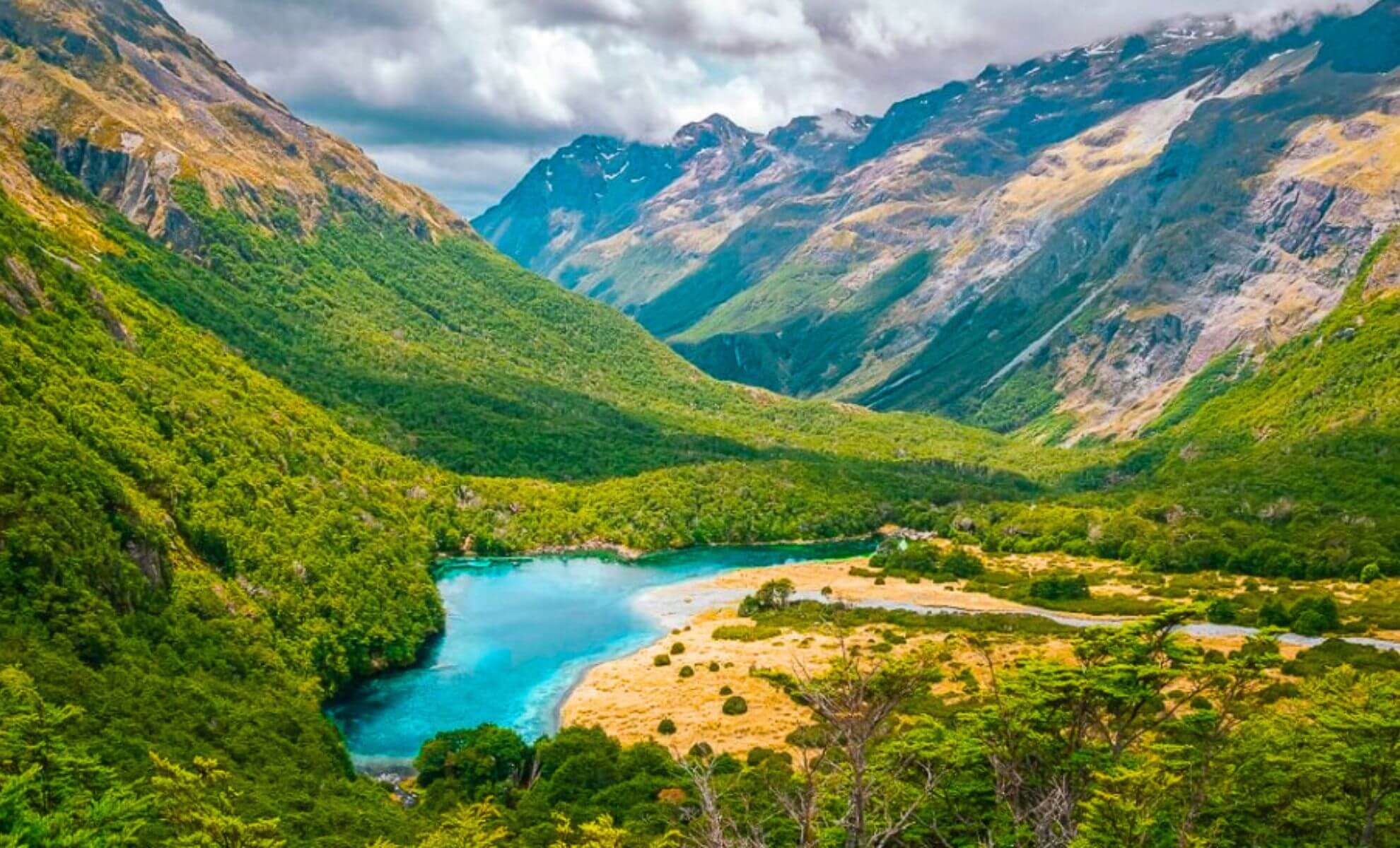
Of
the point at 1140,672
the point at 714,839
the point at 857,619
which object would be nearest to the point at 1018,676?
the point at 1140,672

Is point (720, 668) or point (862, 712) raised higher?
point (862, 712)

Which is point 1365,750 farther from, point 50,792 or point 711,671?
point 711,671

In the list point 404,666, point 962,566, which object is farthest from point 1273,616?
point 404,666

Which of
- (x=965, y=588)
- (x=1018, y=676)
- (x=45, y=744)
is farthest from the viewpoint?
(x=965, y=588)

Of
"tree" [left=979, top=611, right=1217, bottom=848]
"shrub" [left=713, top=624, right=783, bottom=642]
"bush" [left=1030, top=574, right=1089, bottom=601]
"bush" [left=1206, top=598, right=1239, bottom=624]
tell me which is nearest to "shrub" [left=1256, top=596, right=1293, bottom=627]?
"bush" [left=1206, top=598, right=1239, bottom=624]

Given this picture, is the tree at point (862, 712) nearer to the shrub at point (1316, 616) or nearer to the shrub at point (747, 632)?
the shrub at point (747, 632)

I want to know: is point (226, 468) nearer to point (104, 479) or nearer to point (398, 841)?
point (104, 479)

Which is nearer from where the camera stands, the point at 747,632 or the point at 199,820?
the point at 199,820

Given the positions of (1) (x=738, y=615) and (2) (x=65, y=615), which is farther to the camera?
(1) (x=738, y=615)
